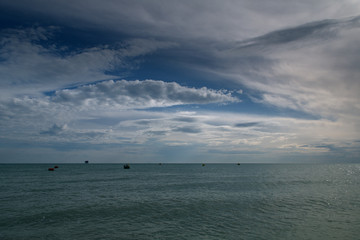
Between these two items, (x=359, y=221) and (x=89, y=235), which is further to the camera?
(x=359, y=221)

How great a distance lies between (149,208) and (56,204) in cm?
1440

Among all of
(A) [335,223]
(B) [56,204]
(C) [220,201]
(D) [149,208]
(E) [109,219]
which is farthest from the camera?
(C) [220,201]

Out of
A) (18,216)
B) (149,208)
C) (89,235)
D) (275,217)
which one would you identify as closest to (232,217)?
(275,217)

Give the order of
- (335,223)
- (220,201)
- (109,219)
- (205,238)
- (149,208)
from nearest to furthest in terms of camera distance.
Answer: (205,238) → (335,223) → (109,219) → (149,208) → (220,201)

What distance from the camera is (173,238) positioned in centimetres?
1950

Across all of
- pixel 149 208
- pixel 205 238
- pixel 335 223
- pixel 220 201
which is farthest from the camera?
pixel 220 201

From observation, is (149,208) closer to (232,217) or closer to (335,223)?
(232,217)

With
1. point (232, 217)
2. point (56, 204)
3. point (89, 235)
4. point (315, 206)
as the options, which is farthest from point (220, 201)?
point (56, 204)

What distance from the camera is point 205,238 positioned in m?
19.4

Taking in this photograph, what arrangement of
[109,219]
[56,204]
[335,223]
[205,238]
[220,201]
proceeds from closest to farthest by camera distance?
1. [205,238]
2. [335,223]
3. [109,219]
4. [56,204]
5. [220,201]

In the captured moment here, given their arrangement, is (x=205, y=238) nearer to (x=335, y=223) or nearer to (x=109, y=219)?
(x=109, y=219)

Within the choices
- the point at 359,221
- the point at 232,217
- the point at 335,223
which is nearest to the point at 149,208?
the point at 232,217

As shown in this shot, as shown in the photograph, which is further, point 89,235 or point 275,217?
point 275,217

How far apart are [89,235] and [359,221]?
91.1ft
